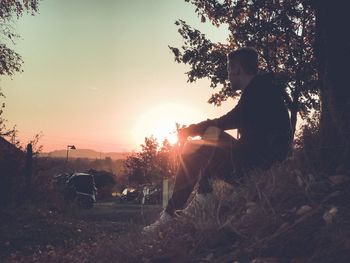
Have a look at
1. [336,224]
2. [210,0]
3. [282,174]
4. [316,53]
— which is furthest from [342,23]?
[210,0]

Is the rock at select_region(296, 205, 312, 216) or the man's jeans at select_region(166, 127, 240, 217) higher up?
the man's jeans at select_region(166, 127, 240, 217)

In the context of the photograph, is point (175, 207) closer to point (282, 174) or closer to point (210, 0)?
point (282, 174)

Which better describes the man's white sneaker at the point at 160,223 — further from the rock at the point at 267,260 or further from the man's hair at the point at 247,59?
the man's hair at the point at 247,59

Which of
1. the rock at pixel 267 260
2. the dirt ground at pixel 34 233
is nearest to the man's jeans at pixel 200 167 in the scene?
the rock at pixel 267 260

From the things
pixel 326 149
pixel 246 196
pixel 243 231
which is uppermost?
pixel 326 149

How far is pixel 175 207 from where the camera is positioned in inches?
154

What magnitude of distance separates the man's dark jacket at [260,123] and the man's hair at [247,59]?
0.54 feet

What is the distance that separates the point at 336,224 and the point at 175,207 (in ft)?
5.35

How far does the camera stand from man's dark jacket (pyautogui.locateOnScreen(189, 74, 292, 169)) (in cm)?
402

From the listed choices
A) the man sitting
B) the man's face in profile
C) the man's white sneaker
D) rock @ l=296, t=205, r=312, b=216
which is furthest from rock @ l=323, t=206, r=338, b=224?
the man's face in profile

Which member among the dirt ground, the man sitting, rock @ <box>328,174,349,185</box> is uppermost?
the man sitting

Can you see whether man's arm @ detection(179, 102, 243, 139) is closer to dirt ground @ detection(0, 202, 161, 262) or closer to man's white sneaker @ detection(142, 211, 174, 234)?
man's white sneaker @ detection(142, 211, 174, 234)

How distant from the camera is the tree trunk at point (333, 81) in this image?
3.71 m

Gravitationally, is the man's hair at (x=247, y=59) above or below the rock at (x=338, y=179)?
above
